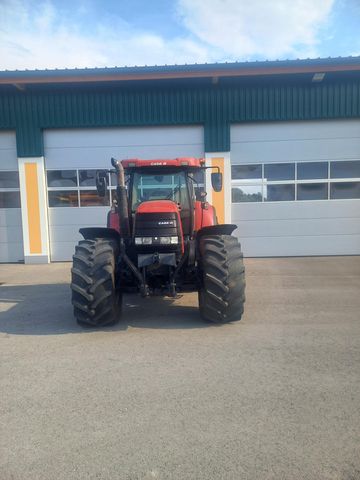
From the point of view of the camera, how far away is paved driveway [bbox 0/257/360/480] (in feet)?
8.33

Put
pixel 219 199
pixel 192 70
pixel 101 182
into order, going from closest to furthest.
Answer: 1. pixel 101 182
2. pixel 192 70
3. pixel 219 199

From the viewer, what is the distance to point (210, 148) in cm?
1100

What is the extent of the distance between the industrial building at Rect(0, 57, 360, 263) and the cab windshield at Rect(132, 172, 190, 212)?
5.24 meters

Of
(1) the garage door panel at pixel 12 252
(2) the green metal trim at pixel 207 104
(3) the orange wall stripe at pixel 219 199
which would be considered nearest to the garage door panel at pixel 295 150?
(3) the orange wall stripe at pixel 219 199

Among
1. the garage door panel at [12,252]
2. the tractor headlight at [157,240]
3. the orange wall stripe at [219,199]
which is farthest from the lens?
the garage door panel at [12,252]

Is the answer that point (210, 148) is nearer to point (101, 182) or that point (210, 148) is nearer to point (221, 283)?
point (101, 182)

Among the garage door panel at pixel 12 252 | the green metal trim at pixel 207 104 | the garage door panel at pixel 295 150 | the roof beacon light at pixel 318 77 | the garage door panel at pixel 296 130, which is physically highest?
the roof beacon light at pixel 318 77

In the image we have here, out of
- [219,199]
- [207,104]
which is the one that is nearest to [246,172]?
[219,199]

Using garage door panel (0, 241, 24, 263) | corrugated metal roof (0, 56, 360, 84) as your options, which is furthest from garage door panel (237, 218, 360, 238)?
garage door panel (0, 241, 24, 263)

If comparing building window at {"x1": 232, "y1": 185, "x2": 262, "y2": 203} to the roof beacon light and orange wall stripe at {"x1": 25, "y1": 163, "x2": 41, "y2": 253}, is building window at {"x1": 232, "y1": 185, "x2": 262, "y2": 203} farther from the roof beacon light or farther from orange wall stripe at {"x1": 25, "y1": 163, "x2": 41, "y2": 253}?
orange wall stripe at {"x1": 25, "y1": 163, "x2": 41, "y2": 253}

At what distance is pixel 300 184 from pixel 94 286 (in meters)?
7.85

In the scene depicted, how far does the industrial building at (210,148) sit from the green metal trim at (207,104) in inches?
1.1

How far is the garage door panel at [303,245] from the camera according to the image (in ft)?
36.9

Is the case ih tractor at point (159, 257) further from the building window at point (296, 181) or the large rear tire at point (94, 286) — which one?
the building window at point (296, 181)
